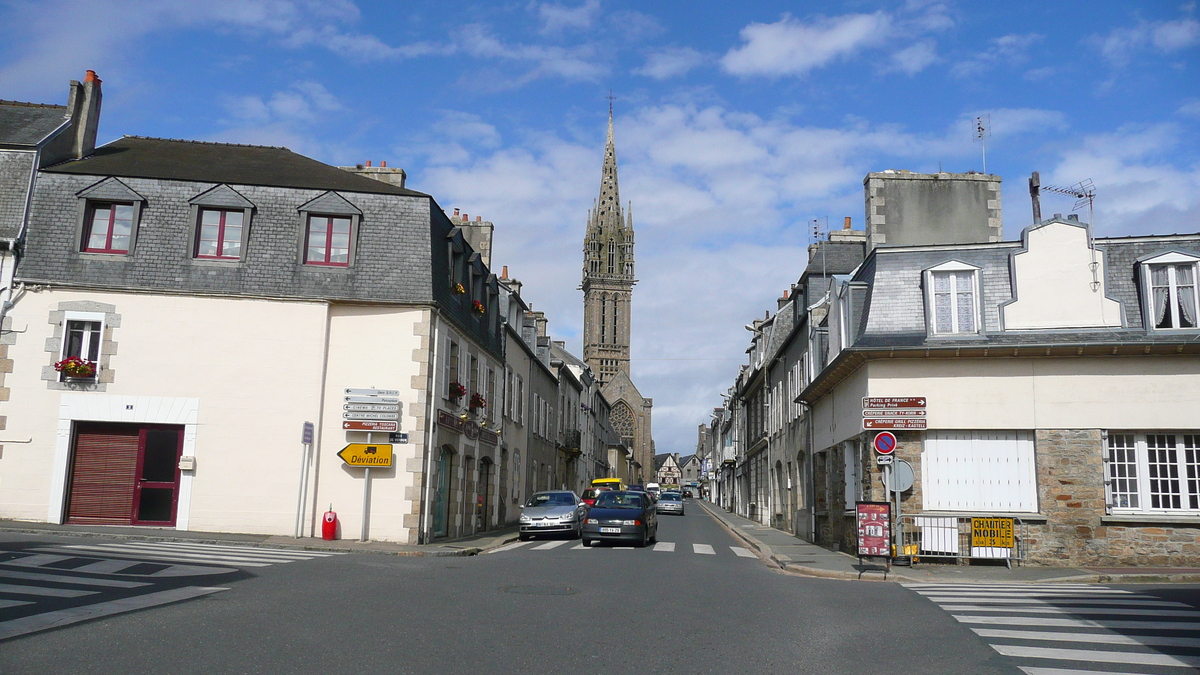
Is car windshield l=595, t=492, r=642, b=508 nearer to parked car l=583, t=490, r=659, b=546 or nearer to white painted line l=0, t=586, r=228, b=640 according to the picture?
parked car l=583, t=490, r=659, b=546

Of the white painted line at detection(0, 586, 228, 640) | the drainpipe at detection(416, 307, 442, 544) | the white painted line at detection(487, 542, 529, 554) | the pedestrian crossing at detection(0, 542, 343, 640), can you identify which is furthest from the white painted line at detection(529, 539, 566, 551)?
the white painted line at detection(0, 586, 228, 640)

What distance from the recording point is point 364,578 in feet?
38.4

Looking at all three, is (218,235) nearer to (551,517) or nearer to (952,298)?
(551,517)

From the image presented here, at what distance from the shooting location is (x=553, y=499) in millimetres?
25516

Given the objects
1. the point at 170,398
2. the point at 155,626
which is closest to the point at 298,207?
the point at 170,398

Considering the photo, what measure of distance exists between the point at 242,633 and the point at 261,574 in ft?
14.2

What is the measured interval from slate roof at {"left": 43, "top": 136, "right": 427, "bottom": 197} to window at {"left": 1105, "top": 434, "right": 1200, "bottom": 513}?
15.4m

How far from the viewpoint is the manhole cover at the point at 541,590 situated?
1076 cm

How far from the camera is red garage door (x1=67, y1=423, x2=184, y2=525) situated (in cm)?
1866

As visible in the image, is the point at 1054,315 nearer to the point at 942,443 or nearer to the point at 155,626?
the point at 942,443

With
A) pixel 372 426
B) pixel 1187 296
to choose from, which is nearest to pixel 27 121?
pixel 372 426

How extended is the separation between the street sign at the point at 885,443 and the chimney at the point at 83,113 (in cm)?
1872

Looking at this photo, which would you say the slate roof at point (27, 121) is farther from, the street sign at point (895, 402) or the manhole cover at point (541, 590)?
the street sign at point (895, 402)

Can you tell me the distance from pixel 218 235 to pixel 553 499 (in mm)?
11367
